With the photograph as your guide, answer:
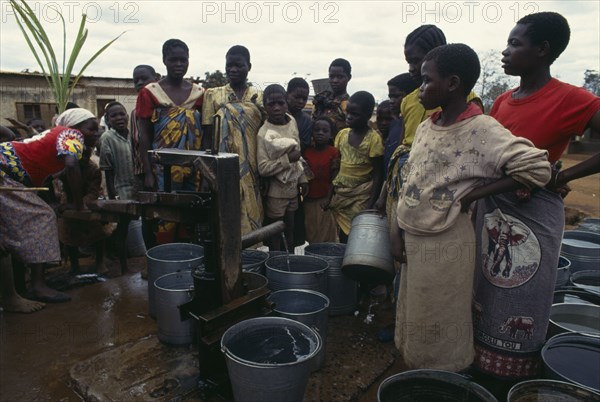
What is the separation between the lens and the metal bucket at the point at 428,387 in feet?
5.90

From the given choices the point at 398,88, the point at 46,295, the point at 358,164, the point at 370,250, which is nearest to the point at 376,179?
the point at 358,164

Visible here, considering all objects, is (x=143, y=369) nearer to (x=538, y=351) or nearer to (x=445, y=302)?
(x=445, y=302)

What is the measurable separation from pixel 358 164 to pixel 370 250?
1.16m

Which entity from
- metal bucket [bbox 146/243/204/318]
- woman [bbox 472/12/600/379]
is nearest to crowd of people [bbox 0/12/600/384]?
woman [bbox 472/12/600/379]

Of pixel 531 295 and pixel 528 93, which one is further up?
pixel 528 93

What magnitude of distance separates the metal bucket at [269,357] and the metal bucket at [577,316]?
1784 millimetres

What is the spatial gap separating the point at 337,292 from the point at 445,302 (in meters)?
1.37

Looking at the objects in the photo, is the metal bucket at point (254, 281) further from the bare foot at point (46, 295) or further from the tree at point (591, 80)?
the tree at point (591, 80)

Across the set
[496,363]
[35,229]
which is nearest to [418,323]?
[496,363]

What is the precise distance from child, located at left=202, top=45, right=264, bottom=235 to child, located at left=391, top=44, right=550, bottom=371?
1.87 m

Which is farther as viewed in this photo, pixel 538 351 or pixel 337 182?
pixel 337 182

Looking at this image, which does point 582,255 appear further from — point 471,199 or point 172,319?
point 172,319

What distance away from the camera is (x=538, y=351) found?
2.02m

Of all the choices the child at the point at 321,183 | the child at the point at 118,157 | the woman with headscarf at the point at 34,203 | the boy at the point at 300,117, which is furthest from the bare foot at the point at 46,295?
the child at the point at 321,183
